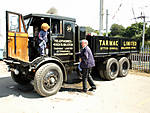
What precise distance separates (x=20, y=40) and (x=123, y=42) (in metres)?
5.26

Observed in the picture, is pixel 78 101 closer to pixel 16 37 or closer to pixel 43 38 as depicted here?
pixel 43 38

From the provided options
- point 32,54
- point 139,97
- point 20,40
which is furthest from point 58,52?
point 139,97

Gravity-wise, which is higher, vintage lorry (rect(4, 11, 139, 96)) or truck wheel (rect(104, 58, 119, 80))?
vintage lorry (rect(4, 11, 139, 96))

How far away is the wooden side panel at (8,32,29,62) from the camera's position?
4604 mm

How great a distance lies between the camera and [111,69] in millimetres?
7262

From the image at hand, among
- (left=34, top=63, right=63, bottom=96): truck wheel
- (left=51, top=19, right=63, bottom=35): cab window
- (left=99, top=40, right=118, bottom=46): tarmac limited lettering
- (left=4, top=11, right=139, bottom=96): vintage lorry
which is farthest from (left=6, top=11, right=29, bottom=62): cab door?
(left=99, top=40, right=118, bottom=46): tarmac limited lettering

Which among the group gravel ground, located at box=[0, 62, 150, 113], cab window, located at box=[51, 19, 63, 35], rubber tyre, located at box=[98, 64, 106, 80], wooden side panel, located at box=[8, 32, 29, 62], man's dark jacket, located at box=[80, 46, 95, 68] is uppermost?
cab window, located at box=[51, 19, 63, 35]

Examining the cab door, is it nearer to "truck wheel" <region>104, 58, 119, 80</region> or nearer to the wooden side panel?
the wooden side panel

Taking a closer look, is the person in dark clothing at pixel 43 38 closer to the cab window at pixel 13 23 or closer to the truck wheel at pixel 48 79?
the truck wheel at pixel 48 79

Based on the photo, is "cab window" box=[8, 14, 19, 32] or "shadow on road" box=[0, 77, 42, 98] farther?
"shadow on road" box=[0, 77, 42, 98]

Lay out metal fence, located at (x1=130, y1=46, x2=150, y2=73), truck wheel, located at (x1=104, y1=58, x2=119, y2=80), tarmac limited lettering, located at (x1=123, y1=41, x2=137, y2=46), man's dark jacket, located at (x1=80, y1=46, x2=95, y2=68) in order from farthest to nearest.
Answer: metal fence, located at (x1=130, y1=46, x2=150, y2=73) → tarmac limited lettering, located at (x1=123, y1=41, x2=137, y2=46) → truck wheel, located at (x1=104, y1=58, x2=119, y2=80) → man's dark jacket, located at (x1=80, y1=46, x2=95, y2=68)

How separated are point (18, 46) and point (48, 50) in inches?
38.4

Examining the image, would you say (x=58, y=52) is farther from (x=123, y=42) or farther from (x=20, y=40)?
(x=123, y=42)

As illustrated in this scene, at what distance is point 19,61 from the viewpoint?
4.73 metres
